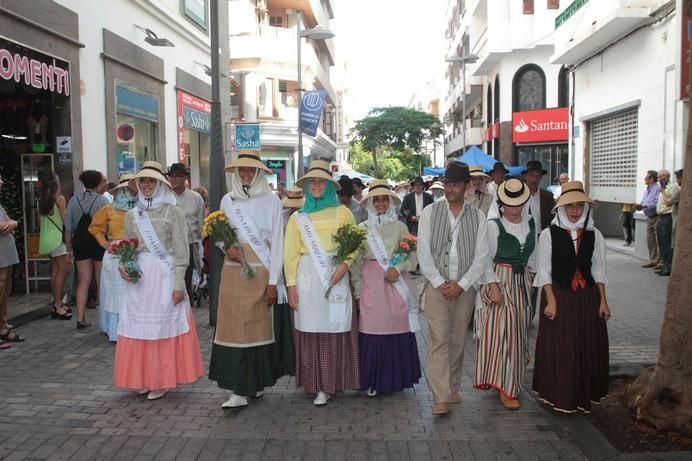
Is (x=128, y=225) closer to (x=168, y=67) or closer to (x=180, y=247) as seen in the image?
(x=180, y=247)

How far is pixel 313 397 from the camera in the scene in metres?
5.77

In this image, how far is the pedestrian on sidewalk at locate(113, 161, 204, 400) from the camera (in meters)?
5.60

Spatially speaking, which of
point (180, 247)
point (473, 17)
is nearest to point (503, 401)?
point (180, 247)

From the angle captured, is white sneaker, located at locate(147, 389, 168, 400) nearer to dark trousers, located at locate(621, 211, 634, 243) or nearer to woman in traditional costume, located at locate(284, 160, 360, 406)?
woman in traditional costume, located at locate(284, 160, 360, 406)

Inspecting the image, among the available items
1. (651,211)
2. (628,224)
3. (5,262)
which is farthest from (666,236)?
(5,262)

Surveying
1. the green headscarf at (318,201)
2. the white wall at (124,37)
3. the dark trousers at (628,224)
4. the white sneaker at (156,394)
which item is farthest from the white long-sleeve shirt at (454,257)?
the dark trousers at (628,224)

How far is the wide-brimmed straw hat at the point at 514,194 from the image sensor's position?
5535mm

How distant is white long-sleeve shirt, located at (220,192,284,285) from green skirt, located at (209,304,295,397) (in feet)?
1.36

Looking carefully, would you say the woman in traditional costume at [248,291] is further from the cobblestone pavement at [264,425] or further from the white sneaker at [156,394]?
the white sneaker at [156,394]

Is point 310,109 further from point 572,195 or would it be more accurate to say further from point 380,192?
point 572,195

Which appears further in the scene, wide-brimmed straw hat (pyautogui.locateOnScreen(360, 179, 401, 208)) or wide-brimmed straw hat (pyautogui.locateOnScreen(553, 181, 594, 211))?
wide-brimmed straw hat (pyautogui.locateOnScreen(360, 179, 401, 208))

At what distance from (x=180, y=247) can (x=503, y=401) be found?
2914 mm

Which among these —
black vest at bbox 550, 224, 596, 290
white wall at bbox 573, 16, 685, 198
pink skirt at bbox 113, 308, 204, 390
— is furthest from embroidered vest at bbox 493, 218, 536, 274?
white wall at bbox 573, 16, 685, 198

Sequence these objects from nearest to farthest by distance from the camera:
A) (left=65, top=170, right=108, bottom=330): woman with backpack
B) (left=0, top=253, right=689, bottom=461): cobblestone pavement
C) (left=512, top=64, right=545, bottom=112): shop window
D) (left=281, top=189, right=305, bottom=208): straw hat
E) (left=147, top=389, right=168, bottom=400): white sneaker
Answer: (left=0, top=253, right=689, bottom=461): cobblestone pavement
(left=147, top=389, right=168, bottom=400): white sneaker
(left=281, top=189, right=305, bottom=208): straw hat
(left=65, top=170, right=108, bottom=330): woman with backpack
(left=512, top=64, right=545, bottom=112): shop window
